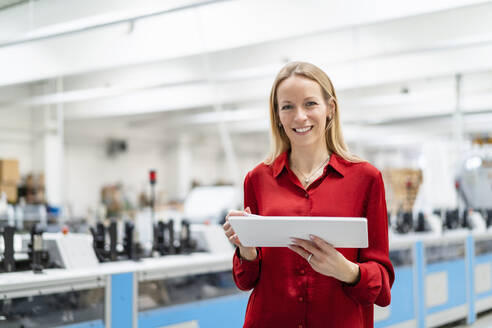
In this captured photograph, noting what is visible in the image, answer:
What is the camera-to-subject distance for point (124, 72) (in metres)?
8.66

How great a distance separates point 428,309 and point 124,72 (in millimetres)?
6168

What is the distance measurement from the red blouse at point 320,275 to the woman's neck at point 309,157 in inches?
1.2

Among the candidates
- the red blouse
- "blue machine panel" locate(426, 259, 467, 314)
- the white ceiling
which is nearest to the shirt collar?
the red blouse

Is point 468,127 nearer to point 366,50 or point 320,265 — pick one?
point 366,50

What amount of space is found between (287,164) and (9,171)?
30.0ft

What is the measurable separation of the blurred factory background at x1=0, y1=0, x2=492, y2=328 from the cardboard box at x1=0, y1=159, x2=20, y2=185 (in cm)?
3

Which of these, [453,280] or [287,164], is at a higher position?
[287,164]

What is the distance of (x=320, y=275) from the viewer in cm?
116

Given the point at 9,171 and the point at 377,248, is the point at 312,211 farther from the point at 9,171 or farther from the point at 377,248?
the point at 9,171

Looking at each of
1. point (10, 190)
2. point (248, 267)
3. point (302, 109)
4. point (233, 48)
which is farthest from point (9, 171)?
point (302, 109)

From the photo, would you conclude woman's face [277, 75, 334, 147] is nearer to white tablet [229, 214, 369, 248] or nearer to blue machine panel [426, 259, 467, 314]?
white tablet [229, 214, 369, 248]

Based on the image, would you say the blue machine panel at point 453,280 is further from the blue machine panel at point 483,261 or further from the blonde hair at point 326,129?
the blonde hair at point 326,129

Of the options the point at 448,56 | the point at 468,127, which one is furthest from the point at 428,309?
the point at 468,127

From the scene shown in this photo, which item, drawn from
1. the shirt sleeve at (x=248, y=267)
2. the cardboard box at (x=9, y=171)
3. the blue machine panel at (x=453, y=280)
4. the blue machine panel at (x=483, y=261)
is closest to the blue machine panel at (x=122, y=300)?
the shirt sleeve at (x=248, y=267)
